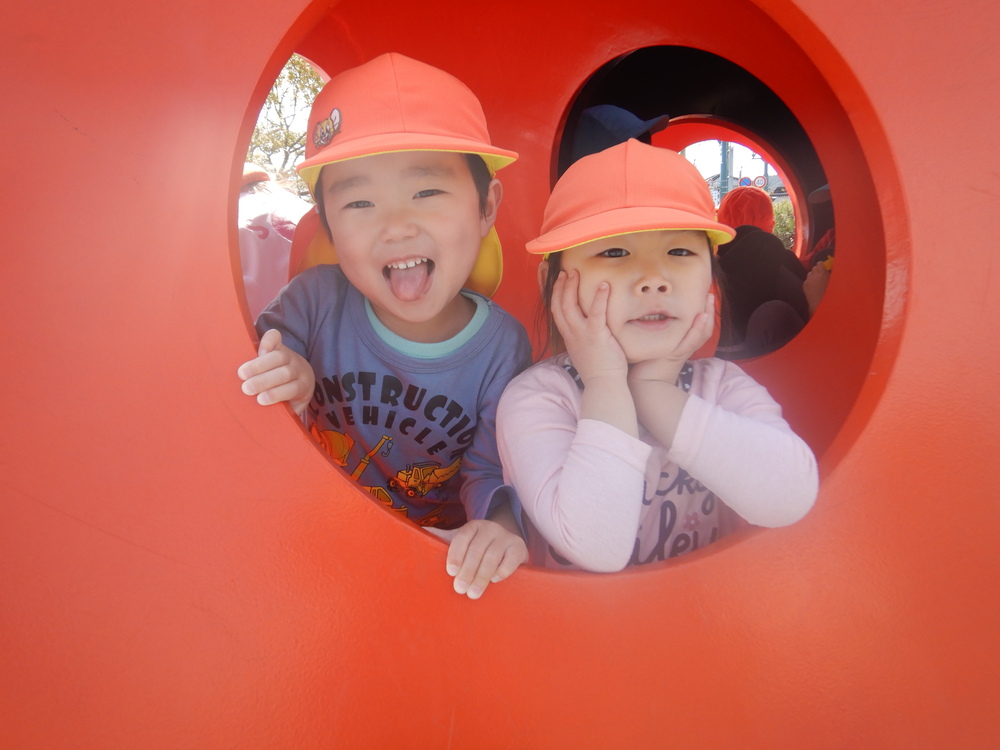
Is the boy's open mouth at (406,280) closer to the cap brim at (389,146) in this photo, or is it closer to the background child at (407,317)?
the background child at (407,317)

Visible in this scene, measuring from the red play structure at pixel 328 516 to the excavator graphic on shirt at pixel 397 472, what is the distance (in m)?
0.48

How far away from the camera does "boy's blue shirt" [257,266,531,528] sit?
1.16 meters

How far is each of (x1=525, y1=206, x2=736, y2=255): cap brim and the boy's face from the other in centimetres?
18

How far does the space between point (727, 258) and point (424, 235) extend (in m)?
1.87

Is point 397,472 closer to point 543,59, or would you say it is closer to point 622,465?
point 622,465

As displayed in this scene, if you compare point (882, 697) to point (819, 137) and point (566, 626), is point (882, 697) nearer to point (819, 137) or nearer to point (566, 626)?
point (566, 626)

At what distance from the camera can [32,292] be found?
0.70m

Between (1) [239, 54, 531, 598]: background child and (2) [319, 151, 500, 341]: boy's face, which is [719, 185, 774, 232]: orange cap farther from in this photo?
(2) [319, 151, 500, 341]: boy's face

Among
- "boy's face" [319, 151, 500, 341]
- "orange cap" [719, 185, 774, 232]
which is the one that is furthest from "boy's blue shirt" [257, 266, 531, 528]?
"orange cap" [719, 185, 774, 232]

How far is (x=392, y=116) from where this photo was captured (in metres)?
0.89

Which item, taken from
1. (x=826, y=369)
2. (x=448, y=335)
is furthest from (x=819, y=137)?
(x=448, y=335)

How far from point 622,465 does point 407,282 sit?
0.45 meters

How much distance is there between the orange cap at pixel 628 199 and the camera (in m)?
0.85

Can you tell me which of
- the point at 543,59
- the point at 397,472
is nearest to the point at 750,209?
the point at 543,59
